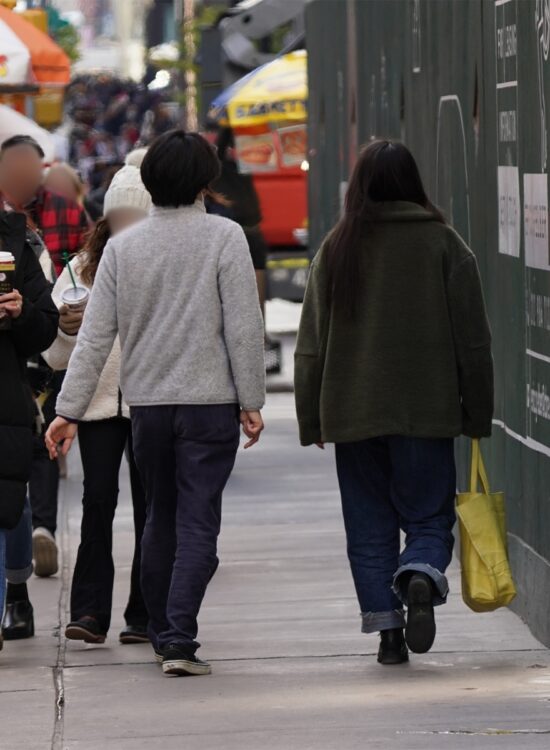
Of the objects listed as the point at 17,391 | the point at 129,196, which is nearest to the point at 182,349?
the point at 17,391

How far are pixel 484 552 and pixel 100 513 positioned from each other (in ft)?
4.64

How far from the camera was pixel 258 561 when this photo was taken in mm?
9492

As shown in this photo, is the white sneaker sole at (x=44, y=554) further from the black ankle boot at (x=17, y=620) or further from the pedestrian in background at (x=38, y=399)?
the black ankle boot at (x=17, y=620)

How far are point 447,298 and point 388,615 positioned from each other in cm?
107

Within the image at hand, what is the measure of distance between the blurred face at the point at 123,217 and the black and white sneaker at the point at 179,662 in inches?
60.5

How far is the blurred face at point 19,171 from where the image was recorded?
8.98 meters

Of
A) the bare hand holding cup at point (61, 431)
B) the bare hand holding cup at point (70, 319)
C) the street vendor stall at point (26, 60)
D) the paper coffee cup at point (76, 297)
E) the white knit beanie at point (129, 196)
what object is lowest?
the bare hand holding cup at point (61, 431)

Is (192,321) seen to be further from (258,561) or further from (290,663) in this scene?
(258,561)

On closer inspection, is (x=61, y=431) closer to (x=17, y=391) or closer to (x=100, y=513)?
(x=17, y=391)

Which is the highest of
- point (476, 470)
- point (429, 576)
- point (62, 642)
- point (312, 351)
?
point (312, 351)

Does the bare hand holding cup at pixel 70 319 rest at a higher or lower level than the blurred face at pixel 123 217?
lower

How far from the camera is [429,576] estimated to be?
22.1 feet

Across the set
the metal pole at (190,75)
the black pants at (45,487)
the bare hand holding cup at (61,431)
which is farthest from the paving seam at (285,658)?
the metal pole at (190,75)

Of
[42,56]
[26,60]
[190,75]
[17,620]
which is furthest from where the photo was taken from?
[190,75]
